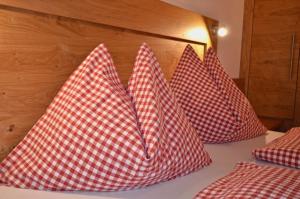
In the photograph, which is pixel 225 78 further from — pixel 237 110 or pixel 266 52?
pixel 266 52

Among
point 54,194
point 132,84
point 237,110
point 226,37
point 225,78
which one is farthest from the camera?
point 226,37

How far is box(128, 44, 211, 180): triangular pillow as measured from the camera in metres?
0.75

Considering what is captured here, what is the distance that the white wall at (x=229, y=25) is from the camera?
6.62ft

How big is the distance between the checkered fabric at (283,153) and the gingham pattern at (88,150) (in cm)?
39

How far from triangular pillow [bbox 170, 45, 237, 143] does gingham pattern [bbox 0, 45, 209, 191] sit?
50cm

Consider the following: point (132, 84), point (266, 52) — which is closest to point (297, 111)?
point (266, 52)

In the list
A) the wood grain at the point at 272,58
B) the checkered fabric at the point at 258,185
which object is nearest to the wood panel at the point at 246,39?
the wood grain at the point at 272,58

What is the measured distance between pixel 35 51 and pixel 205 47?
124cm

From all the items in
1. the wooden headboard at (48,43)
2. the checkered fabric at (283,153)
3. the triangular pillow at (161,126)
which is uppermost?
the wooden headboard at (48,43)

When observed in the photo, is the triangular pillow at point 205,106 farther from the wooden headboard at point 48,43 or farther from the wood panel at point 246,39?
the wood panel at point 246,39

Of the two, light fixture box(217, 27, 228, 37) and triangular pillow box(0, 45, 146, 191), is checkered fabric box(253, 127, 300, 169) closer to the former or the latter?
triangular pillow box(0, 45, 146, 191)

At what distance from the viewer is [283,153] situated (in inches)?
38.1

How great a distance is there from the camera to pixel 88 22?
1.05 metres

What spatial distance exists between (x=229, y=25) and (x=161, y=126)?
169 centimetres
